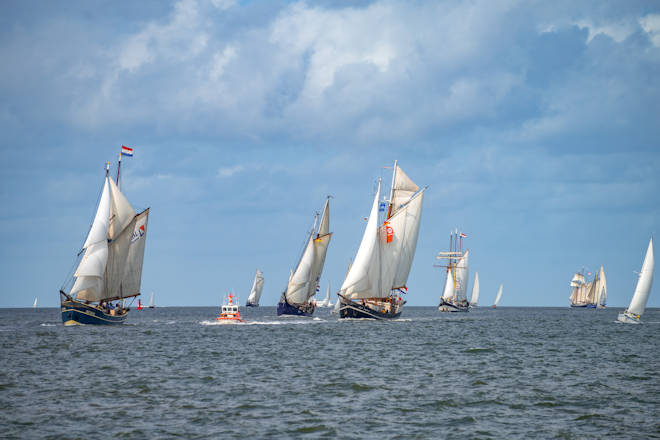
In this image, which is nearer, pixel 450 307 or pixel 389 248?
pixel 389 248

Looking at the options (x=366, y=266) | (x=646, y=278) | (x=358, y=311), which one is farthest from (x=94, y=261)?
(x=646, y=278)

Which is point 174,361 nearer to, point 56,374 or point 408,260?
point 56,374

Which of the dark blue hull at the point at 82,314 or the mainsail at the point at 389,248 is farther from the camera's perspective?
the mainsail at the point at 389,248

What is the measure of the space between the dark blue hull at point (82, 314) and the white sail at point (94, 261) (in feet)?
3.56

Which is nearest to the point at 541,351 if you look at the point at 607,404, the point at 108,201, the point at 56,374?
the point at 607,404

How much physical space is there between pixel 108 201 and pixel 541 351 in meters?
48.6

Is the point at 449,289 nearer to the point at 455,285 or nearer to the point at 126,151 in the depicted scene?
the point at 455,285

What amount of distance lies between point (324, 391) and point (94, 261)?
162ft

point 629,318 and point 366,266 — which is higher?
point 366,266

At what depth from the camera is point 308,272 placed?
379 feet

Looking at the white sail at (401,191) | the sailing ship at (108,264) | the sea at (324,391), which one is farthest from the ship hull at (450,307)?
the sea at (324,391)

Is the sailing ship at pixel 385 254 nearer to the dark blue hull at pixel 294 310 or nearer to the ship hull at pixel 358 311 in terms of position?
the ship hull at pixel 358 311

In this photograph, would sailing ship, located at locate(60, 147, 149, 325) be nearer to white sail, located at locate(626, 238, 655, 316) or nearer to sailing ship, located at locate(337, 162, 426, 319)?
sailing ship, located at locate(337, 162, 426, 319)

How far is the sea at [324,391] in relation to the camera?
25.1 meters
